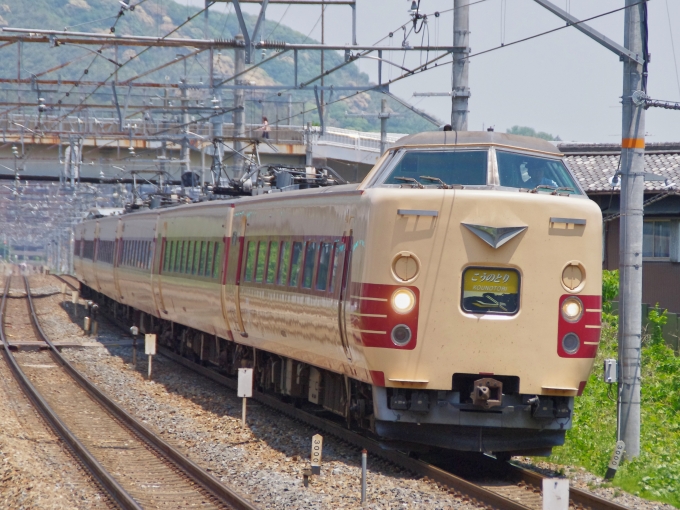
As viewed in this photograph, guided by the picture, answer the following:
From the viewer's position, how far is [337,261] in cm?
1116

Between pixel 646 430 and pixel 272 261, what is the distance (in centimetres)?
513

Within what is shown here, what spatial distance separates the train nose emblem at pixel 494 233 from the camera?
980 centimetres

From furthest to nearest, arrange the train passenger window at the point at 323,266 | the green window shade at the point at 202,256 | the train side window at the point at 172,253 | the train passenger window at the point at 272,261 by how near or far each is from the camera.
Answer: the train side window at the point at 172,253
the green window shade at the point at 202,256
the train passenger window at the point at 272,261
the train passenger window at the point at 323,266

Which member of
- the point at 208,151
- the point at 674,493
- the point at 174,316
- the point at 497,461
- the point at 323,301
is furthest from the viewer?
the point at 208,151

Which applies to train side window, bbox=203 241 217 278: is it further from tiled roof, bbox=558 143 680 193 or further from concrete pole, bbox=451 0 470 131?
tiled roof, bbox=558 143 680 193

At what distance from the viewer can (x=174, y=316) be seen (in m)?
20.8

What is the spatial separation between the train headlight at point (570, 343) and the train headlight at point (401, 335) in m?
1.44

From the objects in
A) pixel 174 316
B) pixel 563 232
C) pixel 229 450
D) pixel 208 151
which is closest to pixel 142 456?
pixel 229 450

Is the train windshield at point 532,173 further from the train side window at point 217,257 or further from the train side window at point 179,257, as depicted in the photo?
the train side window at point 179,257

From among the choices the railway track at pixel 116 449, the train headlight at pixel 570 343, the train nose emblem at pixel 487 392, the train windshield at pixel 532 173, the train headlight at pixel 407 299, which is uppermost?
the train windshield at pixel 532 173

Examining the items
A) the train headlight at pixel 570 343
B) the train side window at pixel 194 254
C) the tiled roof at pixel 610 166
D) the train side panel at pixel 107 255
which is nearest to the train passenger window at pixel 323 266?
the train headlight at pixel 570 343

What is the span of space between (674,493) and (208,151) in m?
37.9

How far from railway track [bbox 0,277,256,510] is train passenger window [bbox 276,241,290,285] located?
243cm

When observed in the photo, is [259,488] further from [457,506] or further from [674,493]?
[674,493]
